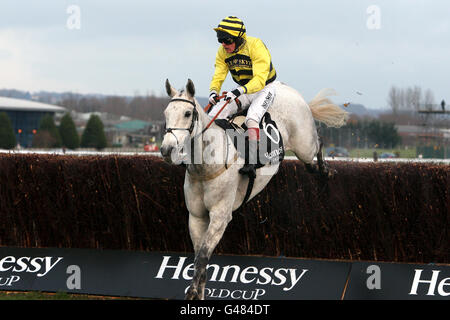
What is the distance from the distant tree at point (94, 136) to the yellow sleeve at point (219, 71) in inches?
2277

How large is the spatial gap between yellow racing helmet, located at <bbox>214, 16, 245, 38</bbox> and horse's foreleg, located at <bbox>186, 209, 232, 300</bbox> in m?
1.83

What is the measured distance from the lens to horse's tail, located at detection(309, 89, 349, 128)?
8.42 m

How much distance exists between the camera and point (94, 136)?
212 ft

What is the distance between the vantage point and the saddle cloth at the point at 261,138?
6477mm

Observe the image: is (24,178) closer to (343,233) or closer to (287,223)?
(287,223)

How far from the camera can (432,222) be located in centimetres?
777

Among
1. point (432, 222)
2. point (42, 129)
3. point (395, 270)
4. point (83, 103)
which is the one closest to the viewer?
point (395, 270)

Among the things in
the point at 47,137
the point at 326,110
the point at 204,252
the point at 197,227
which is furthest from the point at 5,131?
the point at 204,252

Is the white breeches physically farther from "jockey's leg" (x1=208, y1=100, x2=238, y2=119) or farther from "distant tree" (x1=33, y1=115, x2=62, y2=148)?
"distant tree" (x1=33, y1=115, x2=62, y2=148)

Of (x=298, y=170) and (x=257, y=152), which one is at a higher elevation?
(x=257, y=152)

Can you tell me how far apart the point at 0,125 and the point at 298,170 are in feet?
188

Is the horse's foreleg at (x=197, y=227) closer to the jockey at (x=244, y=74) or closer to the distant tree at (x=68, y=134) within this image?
the jockey at (x=244, y=74)

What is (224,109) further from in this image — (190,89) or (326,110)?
(326,110)
